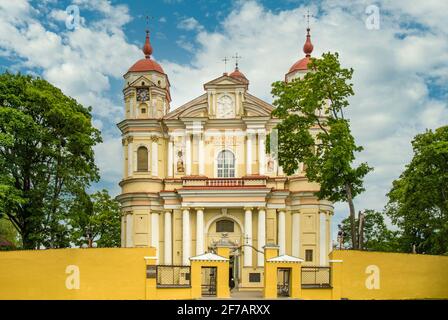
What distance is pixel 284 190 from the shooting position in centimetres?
4794

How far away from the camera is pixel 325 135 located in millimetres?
34375

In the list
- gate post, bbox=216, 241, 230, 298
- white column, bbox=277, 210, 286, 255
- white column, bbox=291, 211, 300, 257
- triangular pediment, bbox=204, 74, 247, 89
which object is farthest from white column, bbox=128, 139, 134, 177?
gate post, bbox=216, 241, 230, 298

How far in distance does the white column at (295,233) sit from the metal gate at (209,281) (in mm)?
14336

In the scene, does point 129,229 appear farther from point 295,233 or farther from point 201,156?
point 295,233

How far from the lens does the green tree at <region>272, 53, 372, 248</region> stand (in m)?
33.4

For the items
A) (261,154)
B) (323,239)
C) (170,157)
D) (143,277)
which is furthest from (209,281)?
Answer: (170,157)

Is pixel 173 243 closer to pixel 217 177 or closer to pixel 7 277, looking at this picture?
pixel 217 177

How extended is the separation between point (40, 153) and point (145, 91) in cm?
1159

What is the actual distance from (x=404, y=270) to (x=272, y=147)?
9.32 m

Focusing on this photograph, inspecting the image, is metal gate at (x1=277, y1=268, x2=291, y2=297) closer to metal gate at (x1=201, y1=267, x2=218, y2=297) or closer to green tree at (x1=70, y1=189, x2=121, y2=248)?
metal gate at (x1=201, y1=267, x2=218, y2=297)

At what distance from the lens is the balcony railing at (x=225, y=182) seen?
156ft

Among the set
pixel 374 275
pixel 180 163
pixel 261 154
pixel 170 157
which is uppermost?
pixel 261 154

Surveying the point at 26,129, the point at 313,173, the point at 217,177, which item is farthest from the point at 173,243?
the point at 313,173

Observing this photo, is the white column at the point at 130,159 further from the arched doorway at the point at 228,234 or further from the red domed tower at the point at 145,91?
the arched doorway at the point at 228,234
